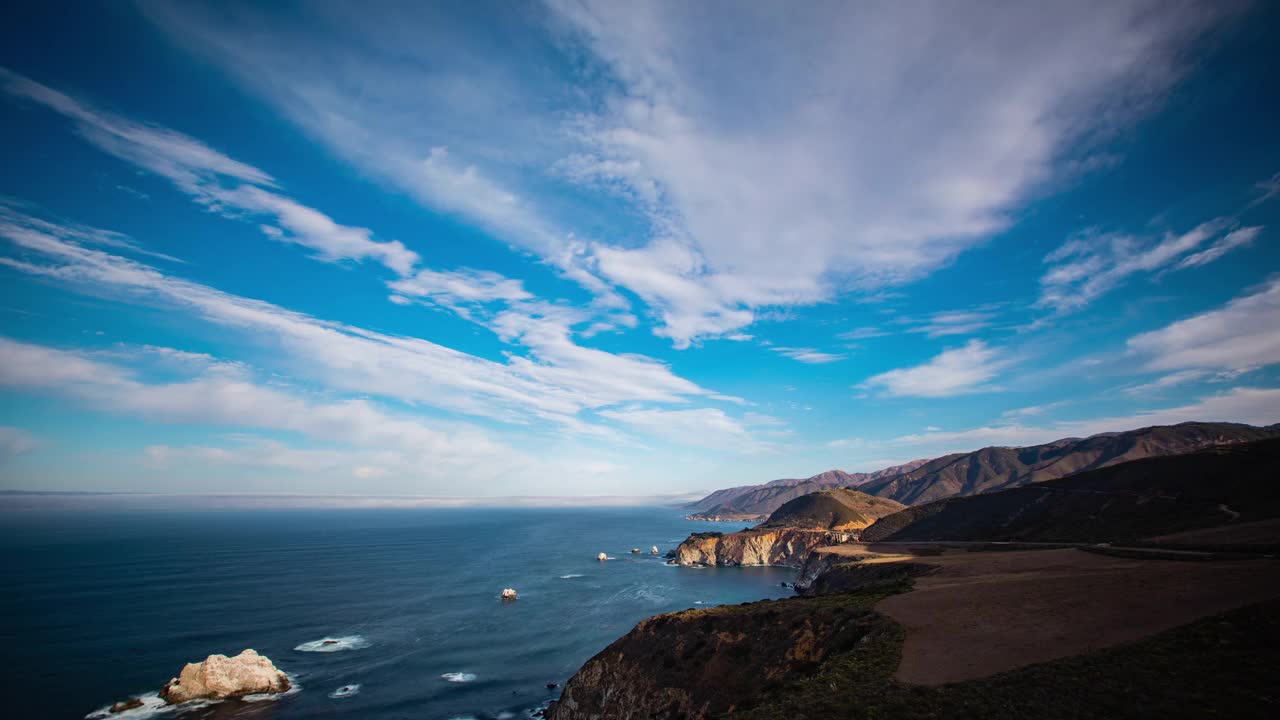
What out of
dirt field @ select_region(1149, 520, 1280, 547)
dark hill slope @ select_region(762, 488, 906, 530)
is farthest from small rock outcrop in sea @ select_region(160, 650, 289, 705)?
dark hill slope @ select_region(762, 488, 906, 530)

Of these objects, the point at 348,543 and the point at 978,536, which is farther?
the point at 348,543

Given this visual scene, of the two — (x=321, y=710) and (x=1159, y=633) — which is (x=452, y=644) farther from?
(x=1159, y=633)

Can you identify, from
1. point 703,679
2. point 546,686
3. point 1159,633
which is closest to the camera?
point 1159,633

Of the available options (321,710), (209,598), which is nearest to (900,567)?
(321,710)

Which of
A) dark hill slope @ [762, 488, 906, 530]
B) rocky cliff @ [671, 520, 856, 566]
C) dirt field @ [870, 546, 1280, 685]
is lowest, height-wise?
rocky cliff @ [671, 520, 856, 566]

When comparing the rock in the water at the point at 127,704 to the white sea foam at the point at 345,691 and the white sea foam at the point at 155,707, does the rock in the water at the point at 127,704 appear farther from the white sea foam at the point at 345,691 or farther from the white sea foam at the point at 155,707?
the white sea foam at the point at 345,691

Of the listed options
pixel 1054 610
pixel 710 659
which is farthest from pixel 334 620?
pixel 1054 610

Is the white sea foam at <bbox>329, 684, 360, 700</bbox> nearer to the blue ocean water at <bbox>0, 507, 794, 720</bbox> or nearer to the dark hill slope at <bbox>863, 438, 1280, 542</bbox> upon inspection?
the blue ocean water at <bbox>0, 507, 794, 720</bbox>
